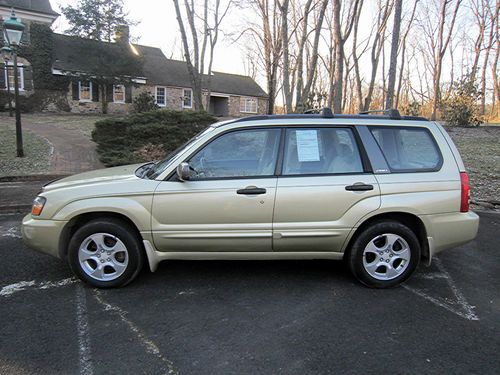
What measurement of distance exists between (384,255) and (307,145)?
4.49ft

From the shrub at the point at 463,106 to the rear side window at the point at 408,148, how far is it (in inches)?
687

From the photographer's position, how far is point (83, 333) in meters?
3.12

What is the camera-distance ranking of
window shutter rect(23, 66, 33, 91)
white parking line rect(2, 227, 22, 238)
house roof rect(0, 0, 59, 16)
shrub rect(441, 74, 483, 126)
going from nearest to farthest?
white parking line rect(2, 227, 22, 238) → shrub rect(441, 74, 483, 126) → window shutter rect(23, 66, 33, 91) → house roof rect(0, 0, 59, 16)

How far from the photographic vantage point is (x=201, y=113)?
42.9ft

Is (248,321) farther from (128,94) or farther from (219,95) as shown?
(219,95)

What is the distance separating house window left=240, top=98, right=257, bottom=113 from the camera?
3869 centimetres

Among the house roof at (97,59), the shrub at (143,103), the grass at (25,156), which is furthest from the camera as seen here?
the shrub at (143,103)

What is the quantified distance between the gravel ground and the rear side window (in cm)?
458

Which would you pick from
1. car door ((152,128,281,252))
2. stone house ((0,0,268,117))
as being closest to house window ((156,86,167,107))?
stone house ((0,0,268,117))

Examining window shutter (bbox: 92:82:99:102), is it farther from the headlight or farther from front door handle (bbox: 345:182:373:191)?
front door handle (bbox: 345:182:373:191)

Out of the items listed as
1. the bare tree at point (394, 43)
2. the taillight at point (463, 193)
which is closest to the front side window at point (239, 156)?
the taillight at point (463, 193)

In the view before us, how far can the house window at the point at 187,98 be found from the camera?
34.2m

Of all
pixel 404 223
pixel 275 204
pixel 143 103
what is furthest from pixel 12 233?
pixel 143 103

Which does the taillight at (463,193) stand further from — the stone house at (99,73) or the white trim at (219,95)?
the white trim at (219,95)
